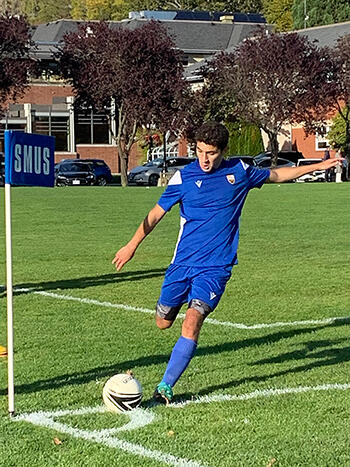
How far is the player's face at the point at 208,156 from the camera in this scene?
23.8 feet

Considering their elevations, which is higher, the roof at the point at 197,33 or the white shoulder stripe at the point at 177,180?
the roof at the point at 197,33

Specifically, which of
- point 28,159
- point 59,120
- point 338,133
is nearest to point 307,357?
point 28,159

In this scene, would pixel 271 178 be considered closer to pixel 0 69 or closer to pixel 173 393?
pixel 173 393

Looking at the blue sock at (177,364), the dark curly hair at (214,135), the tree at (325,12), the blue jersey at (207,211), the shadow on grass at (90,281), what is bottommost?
the shadow on grass at (90,281)

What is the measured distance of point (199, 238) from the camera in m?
7.43

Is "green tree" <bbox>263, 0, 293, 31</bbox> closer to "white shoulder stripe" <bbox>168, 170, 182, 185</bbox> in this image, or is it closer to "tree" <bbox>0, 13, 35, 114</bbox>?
"tree" <bbox>0, 13, 35, 114</bbox>

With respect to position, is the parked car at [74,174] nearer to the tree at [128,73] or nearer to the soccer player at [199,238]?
the tree at [128,73]

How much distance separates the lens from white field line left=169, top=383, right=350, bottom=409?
7441 millimetres

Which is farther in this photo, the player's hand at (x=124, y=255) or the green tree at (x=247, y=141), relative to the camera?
the green tree at (x=247, y=141)

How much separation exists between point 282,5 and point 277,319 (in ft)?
339

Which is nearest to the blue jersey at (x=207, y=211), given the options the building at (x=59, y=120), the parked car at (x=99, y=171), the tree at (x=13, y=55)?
the parked car at (x=99, y=171)

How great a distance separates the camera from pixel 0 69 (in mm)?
57469

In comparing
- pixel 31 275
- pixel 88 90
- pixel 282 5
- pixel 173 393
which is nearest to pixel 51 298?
pixel 31 275

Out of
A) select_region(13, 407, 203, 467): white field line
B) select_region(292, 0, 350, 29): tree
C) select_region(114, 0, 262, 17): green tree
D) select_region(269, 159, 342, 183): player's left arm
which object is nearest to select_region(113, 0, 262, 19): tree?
select_region(114, 0, 262, 17): green tree
